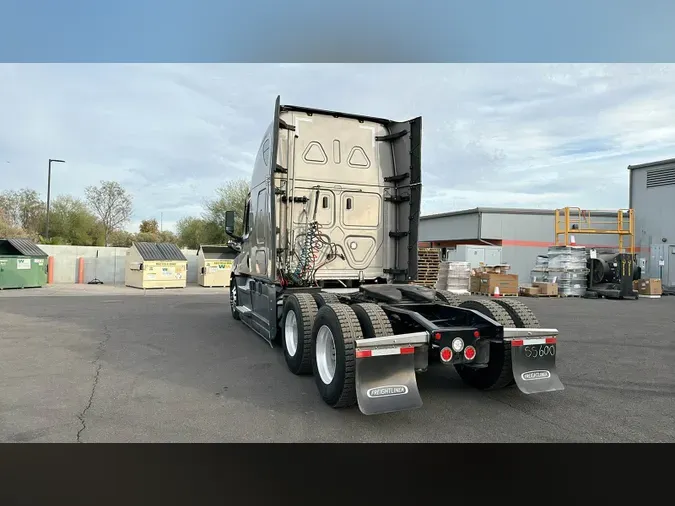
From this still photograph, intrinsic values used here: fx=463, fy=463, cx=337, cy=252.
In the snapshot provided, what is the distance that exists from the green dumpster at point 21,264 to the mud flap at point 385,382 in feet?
70.4

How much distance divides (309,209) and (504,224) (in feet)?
91.2

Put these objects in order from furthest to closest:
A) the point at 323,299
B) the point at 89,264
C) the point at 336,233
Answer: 1. the point at 89,264
2. the point at 336,233
3. the point at 323,299

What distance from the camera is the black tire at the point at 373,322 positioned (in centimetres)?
459


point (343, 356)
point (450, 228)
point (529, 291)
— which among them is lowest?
point (529, 291)

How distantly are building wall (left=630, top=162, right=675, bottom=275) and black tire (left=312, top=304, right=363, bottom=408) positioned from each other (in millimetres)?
27522

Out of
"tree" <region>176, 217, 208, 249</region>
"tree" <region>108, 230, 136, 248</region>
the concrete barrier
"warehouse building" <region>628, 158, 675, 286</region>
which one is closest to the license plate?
the concrete barrier

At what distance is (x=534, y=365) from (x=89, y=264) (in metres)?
25.8

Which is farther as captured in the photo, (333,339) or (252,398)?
(252,398)

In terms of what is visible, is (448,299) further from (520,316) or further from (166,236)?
(166,236)

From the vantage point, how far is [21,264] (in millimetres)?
20625

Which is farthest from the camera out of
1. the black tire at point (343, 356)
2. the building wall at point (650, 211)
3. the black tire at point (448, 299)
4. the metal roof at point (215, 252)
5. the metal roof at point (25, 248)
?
the building wall at point (650, 211)

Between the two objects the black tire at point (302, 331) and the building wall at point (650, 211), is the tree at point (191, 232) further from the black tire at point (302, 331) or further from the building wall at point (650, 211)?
the black tire at point (302, 331)

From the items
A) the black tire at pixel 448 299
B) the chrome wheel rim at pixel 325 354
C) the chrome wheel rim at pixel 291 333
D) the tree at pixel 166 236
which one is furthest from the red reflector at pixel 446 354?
the tree at pixel 166 236

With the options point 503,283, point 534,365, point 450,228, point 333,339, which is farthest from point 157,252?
point 450,228
